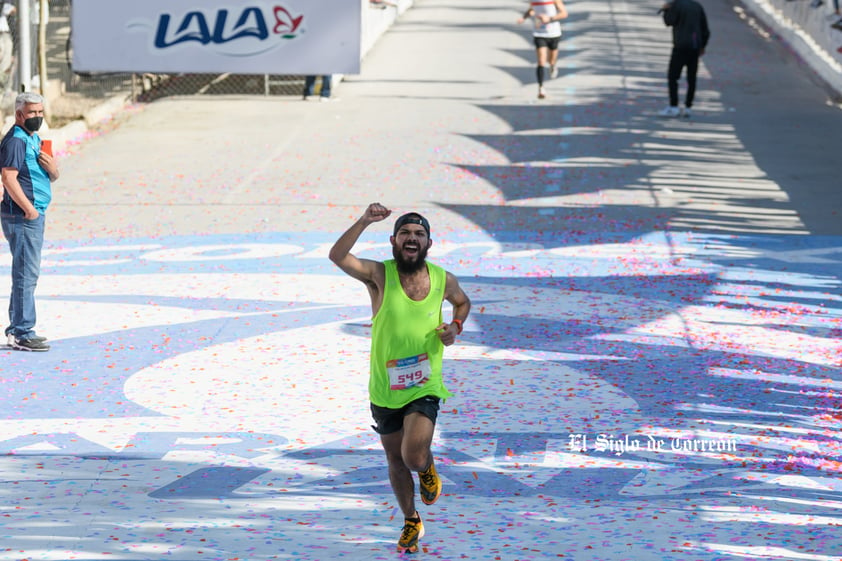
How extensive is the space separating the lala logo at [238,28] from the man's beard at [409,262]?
1616 cm

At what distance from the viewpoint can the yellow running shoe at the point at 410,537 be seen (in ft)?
23.4

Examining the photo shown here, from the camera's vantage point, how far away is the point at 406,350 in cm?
721

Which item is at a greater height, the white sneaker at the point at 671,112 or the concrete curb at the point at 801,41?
the concrete curb at the point at 801,41

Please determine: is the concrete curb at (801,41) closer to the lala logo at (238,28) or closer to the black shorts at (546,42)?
the black shorts at (546,42)

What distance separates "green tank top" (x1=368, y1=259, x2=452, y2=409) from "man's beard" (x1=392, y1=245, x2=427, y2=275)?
0.06 meters

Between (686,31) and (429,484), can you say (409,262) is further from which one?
(686,31)

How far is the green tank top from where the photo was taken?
721cm

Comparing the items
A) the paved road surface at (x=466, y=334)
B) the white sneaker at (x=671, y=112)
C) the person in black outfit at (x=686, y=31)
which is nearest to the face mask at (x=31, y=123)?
the paved road surface at (x=466, y=334)

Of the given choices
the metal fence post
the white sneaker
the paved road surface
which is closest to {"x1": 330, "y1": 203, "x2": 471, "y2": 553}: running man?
the paved road surface

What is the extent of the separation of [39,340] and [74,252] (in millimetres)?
4335

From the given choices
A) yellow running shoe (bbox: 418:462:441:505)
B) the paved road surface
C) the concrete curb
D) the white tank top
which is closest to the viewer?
yellow running shoe (bbox: 418:462:441:505)

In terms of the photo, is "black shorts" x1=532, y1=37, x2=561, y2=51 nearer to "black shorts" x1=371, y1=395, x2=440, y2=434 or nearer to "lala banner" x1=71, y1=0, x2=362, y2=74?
"lala banner" x1=71, y1=0, x2=362, y2=74

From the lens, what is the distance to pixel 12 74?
23516 mm

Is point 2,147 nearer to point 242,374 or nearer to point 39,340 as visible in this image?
point 39,340
